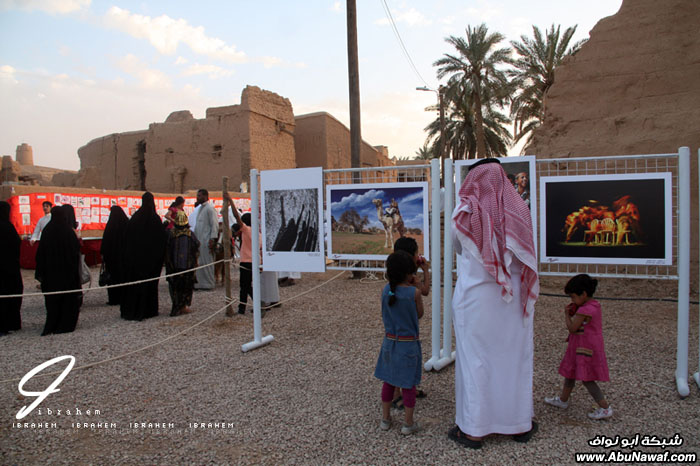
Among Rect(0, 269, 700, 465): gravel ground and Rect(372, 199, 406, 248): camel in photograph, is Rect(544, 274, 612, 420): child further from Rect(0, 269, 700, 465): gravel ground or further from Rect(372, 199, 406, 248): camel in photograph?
Rect(372, 199, 406, 248): camel in photograph

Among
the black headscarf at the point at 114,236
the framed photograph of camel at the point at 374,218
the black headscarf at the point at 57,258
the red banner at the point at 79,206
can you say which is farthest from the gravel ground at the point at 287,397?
the red banner at the point at 79,206

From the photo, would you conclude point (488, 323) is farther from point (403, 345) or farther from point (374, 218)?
point (374, 218)

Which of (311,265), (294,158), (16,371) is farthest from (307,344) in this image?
(294,158)

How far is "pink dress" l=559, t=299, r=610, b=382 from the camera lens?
331 cm

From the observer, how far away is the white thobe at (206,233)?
8.95 metres

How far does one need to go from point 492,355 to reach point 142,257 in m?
5.76

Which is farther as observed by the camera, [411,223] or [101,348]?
[101,348]

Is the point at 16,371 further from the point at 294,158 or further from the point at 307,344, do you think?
the point at 294,158

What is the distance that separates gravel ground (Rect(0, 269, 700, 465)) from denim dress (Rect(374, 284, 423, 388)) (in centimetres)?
42

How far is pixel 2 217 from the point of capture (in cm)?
636

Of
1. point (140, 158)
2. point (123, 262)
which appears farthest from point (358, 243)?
point (140, 158)

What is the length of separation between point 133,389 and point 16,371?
164cm

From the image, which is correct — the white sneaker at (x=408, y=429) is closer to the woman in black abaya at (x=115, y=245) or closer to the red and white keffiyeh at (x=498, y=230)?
the red and white keffiyeh at (x=498, y=230)

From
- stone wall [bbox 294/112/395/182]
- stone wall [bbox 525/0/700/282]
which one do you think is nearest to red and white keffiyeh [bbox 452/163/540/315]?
stone wall [bbox 525/0/700/282]
